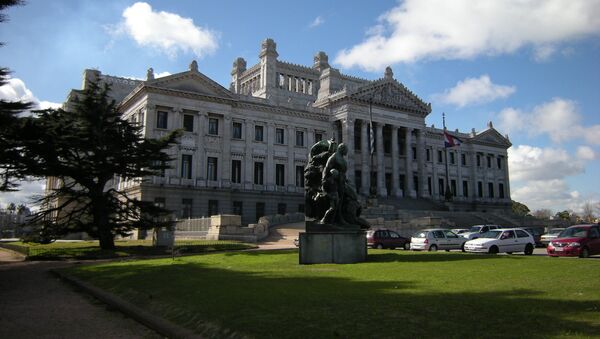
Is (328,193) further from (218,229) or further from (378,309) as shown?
(218,229)

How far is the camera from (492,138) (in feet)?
276

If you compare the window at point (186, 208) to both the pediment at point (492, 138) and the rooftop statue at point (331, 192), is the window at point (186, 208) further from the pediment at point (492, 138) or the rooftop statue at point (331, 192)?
the pediment at point (492, 138)

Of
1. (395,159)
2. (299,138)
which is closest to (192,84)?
(299,138)

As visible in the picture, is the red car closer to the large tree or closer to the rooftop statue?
the rooftop statue

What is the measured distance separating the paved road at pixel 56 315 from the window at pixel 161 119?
Result: 1473 inches

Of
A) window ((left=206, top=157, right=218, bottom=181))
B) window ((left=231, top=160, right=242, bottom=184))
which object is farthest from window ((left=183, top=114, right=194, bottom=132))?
window ((left=231, top=160, right=242, bottom=184))

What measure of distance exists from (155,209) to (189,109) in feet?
80.3

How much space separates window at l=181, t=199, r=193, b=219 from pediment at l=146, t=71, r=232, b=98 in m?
12.2

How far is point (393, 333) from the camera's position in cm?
664

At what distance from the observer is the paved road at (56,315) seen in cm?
878

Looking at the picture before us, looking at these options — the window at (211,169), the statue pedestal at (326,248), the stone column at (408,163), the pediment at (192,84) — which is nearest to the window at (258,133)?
the pediment at (192,84)

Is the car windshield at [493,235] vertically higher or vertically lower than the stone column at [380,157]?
lower

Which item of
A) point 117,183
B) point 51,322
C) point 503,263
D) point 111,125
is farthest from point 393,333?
point 117,183

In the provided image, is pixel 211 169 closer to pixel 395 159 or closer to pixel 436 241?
pixel 395 159
